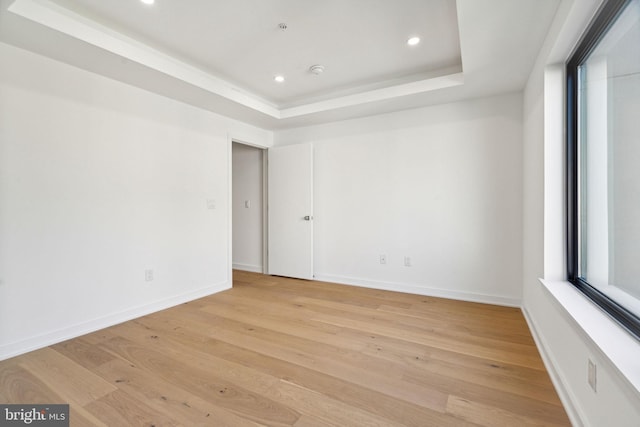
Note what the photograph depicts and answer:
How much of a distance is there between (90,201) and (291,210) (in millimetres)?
2478

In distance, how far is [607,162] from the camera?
1.48 m

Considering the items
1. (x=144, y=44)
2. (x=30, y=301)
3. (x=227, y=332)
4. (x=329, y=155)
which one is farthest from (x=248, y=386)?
(x=329, y=155)

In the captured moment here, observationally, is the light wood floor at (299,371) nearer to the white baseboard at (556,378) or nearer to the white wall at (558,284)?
the white baseboard at (556,378)

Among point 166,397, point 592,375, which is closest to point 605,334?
point 592,375

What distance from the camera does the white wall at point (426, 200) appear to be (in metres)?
3.11

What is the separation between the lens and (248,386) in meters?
1.74

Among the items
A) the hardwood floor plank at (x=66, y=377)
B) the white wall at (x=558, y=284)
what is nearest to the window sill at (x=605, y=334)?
the white wall at (x=558, y=284)

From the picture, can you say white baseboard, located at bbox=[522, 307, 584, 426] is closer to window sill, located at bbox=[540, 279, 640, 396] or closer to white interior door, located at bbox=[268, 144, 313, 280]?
window sill, located at bbox=[540, 279, 640, 396]

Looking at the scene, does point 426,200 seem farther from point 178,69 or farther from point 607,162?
point 178,69

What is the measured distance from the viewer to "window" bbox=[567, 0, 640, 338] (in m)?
1.23

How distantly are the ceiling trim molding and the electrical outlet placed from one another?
2543mm

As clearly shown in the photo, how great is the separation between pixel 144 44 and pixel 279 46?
1176 mm

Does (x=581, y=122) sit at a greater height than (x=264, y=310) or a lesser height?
greater

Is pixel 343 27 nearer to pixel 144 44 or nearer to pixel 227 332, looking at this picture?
pixel 144 44
